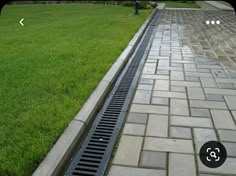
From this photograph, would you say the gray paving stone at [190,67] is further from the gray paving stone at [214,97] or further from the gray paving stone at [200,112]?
the gray paving stone at [200,112]

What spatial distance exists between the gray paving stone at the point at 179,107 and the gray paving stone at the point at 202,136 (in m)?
0.49

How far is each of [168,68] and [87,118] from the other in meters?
2.94

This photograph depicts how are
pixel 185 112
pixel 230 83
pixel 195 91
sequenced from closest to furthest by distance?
1. pixel 185 112
2. pixel 195 91
3. pixel 230 83

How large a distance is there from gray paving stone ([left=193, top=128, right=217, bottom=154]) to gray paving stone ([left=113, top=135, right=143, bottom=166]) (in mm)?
Result: 625

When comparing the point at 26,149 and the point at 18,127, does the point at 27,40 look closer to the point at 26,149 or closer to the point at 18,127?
the point at 18,127

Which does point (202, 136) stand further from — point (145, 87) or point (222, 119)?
point (145, 87)

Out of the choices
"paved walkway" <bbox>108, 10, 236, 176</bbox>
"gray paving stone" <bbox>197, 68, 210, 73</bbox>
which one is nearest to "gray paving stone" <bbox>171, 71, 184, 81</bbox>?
"paved walkway" <bbox>108, 10, 236, 176</bbox>

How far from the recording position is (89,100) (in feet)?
13.3

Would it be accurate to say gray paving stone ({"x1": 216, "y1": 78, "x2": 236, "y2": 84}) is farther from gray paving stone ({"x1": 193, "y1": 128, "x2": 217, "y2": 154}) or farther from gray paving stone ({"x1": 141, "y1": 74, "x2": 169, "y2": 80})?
gray paving stone ({"x1": 193, "y1": 128, "x2": 217, "y2": 154})

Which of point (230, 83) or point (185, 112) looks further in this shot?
point (230, 83)

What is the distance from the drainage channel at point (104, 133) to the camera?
279cm

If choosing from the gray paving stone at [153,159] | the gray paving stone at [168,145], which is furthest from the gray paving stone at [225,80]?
the gray paving stone at [153,159]

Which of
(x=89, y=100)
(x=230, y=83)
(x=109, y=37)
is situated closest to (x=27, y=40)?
(x=109, y=37)

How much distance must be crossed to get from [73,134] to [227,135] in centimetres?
177
